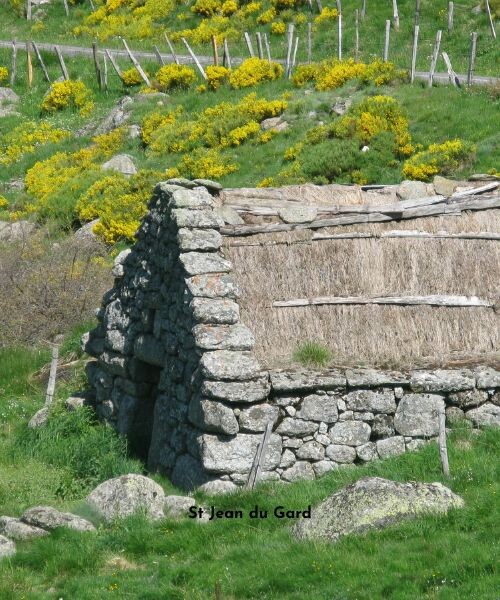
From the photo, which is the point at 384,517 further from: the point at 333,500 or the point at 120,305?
the point at 120,305

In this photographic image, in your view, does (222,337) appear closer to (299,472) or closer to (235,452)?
(235,452)

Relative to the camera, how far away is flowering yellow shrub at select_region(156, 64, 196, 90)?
38438mm

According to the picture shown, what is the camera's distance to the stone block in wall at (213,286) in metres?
14.3

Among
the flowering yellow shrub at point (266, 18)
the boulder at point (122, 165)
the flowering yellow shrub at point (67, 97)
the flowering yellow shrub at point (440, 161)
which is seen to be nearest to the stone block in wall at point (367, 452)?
the flowering yellow shrub at point (440, 161)

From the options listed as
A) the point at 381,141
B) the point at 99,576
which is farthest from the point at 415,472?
the point at 381,141

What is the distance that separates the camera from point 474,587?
396 inches

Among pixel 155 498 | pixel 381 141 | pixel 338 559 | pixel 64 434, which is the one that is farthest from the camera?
pixel 381 141

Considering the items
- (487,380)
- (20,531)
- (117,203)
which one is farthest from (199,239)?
(117,203)

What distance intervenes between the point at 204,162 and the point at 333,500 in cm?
1974

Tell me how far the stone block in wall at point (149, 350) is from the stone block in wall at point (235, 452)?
7.58 ft

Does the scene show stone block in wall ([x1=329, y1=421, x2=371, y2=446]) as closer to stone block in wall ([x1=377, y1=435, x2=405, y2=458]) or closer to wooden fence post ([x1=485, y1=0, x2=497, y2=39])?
stone block in wall ([x1=377, y1=435, x2=405, y2=458])

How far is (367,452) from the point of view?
13703mm

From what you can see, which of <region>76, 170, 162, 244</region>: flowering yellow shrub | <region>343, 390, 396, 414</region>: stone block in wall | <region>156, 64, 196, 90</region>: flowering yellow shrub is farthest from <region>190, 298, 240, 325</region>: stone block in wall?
<region>156, 64, 196, 90</region>: flowering yellow shrub

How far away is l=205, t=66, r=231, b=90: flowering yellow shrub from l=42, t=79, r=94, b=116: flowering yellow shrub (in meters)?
5.04
